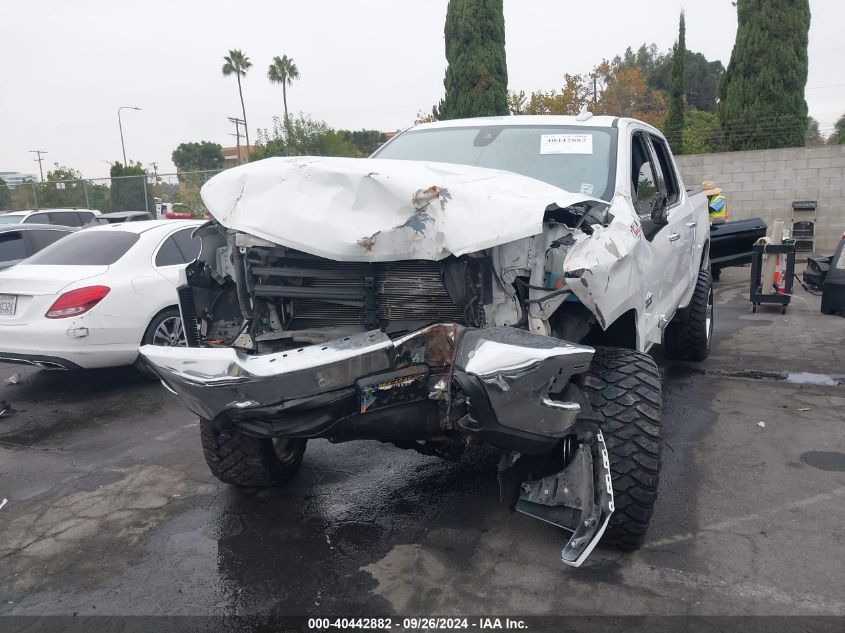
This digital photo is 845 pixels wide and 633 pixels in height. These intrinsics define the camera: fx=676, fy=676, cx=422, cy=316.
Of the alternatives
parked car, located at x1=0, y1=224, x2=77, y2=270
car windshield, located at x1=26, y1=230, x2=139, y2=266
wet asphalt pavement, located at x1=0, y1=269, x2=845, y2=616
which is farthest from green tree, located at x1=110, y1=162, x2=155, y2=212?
wet asphalt pavement, located at x1=0, y1=269, x2=845, y2=616

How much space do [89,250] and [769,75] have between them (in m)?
15.6

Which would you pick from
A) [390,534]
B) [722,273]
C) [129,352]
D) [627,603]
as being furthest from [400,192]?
[722,273]

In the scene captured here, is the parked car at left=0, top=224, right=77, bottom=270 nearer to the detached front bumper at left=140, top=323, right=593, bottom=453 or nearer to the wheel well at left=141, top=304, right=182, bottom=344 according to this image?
the wheel well at left=141, top=304, right=182, bottom=344

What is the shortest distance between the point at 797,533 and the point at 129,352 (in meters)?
5.28

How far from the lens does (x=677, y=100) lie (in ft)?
70.8

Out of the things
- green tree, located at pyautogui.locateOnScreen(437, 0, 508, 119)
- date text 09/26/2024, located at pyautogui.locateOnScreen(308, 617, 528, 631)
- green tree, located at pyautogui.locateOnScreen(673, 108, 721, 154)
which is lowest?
date text 09/26/2024, located at pyautogui.locateOnScreen(308, 617, 528, 631)

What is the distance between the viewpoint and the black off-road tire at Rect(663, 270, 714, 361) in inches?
238

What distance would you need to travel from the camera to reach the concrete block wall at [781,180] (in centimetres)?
1369

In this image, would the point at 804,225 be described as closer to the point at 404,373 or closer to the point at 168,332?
the point at 168,332

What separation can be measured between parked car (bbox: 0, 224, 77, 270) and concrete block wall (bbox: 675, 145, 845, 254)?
12121 mm

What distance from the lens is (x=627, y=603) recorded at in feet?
9.02

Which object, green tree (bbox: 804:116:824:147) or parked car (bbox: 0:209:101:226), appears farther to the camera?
green tree (bbox: 804:116:824:147)

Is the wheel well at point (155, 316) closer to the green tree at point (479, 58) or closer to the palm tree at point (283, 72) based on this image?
the green tree at point (479, 58)

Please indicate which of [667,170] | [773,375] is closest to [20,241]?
[667,170]
